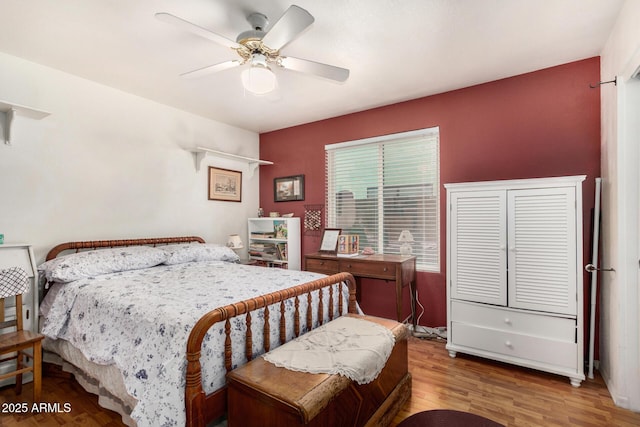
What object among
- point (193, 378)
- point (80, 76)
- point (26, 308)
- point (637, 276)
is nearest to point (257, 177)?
point (80, 76)

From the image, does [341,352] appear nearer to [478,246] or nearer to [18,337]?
[478,246]

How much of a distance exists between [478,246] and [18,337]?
3.44 m

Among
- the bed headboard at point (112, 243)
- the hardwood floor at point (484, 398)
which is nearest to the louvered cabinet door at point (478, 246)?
the hardwood floor at point (484, 398)

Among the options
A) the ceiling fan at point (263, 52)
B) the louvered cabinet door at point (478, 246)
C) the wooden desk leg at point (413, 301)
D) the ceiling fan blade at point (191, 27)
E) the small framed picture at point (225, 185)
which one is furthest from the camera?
the small framed picture at point (225, 185)

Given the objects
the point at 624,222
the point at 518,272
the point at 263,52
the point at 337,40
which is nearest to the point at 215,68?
the point at 263,52

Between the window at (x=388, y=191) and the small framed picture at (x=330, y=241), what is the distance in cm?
31

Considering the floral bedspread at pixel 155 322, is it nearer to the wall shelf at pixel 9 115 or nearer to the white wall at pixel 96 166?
the white wall at pixel 96 166

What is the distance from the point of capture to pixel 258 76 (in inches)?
78.9

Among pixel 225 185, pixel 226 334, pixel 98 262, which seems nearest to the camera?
pixel 226 334

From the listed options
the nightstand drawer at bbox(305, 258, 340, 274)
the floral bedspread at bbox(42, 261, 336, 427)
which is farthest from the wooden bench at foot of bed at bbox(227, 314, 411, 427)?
the nightstand drawer at bbox(305, 258, 340, 274)

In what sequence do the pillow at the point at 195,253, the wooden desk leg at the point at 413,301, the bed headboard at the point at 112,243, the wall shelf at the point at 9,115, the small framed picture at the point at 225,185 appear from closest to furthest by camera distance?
the wall shelf at the point at 9,115, the bed headboard at the point at 112,243, the pillow at the point at 195,253, the wooden desk leg at the point at 413,301, the small framed picture at the point at 225,185

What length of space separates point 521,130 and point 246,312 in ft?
9.24

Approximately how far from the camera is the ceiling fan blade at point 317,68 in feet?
6.84

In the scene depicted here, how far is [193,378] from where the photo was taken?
1.39 meters
